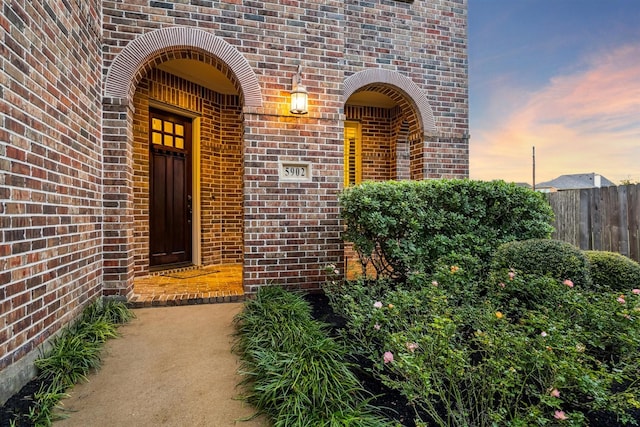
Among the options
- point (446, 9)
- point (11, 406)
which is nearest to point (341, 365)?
point (11, 406)

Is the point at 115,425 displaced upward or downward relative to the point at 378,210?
downward

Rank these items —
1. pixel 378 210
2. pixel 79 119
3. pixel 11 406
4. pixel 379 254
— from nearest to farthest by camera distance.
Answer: pixel 11 406, pixel 79 119, pixel 378 210, pixel 379 254

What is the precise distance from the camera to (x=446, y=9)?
16.7 ft

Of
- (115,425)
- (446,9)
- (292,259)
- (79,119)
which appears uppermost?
(446,9)

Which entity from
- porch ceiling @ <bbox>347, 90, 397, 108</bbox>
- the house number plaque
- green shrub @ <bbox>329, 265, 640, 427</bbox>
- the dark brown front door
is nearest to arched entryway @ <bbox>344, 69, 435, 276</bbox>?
→ porch ceiling @ <bbox>347, 90, 397, 108</bbox>

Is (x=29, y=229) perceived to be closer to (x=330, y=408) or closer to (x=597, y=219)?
(x=330, y=408)


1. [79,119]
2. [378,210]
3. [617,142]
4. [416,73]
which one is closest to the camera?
[79,119]

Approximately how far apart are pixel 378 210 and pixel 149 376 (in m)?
2.49

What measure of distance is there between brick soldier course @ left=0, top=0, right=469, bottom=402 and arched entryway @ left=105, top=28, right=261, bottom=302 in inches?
1.1

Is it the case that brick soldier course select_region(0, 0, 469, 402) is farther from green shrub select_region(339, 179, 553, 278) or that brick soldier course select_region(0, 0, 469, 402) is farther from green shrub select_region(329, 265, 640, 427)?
green shrub select_region(329, 265, 640, 427)

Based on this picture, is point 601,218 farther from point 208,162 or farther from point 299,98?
point 208,162

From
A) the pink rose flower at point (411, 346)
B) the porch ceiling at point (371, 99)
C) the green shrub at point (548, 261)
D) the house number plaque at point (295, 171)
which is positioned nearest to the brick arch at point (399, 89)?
the porch ceiling at point (371, 99)

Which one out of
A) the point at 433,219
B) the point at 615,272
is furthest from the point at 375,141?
the point at 615,272

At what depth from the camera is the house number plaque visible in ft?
12.7
